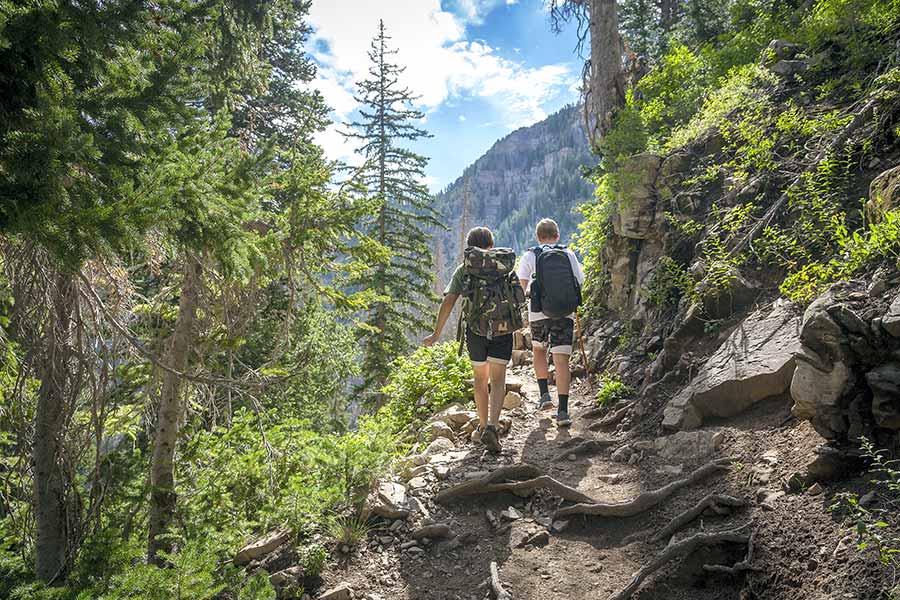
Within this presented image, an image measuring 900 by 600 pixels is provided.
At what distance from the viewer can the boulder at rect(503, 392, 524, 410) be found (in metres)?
6.02

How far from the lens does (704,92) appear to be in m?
8.03

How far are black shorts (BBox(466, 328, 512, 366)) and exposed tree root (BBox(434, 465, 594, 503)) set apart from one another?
41.1 inches

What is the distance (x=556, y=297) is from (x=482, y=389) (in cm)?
130

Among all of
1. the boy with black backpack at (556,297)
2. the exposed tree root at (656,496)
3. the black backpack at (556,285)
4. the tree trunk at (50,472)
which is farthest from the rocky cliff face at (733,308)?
the tree trunk at (50,472)

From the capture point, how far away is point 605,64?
33.3 feet

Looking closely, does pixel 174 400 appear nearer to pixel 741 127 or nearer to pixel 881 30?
pixel 741 127

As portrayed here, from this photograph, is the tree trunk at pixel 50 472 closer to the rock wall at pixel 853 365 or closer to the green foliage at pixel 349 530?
the green foliage at pixel 349 530

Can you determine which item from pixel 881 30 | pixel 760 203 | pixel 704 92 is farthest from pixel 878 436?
pixel 704 92

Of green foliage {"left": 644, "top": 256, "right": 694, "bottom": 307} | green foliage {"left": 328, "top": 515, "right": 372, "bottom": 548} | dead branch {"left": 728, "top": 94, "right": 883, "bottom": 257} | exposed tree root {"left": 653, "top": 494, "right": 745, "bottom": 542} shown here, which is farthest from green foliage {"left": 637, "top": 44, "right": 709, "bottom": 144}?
green foliage {"left": 328, "top": 515, "right": 372, "bottom": 548}

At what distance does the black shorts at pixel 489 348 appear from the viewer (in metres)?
4.56

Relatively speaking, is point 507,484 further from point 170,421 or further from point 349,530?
point 170,421

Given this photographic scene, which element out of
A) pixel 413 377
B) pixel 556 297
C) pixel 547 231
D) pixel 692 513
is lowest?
pixel 692 513

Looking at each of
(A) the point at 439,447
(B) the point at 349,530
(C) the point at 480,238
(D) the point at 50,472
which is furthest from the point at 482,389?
(D) the point at 50,472

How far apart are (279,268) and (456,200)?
168188 mm
